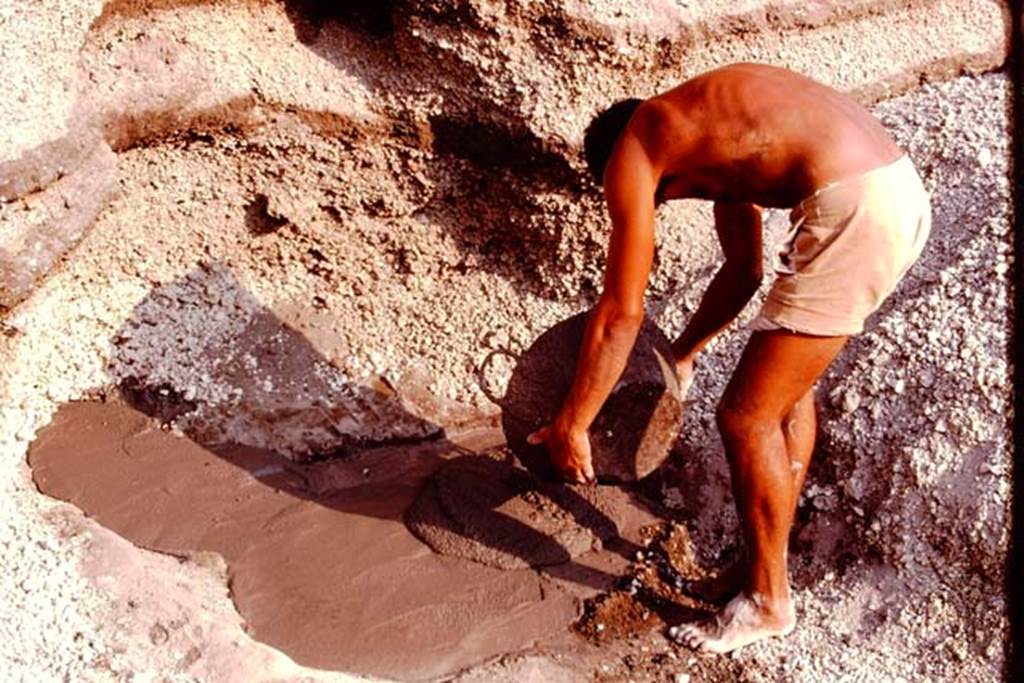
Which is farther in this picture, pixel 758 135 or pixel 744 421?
pixel 744 421

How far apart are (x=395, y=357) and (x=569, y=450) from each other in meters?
1.53

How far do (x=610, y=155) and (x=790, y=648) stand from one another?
4.90 feet

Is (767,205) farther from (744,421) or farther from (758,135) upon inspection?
(744,421)

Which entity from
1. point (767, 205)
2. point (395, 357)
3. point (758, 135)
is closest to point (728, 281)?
point (767, 205)

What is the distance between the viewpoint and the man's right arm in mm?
3480

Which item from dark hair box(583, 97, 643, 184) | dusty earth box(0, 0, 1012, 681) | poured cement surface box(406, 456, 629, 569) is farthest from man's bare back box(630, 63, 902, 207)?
poured cement surface box(406, 456, 629, 569)

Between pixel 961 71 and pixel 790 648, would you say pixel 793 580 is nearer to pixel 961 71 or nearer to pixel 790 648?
pixel 790 648

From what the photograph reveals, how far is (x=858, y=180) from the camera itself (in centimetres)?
289

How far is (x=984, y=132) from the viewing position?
421 centimetres

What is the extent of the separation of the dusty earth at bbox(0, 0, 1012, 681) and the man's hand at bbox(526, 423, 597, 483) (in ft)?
1.75

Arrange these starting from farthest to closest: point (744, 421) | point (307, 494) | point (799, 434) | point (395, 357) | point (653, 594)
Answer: point (395, 357)
point (307, 494)
point (653, 594)
point (799, 434)
point (744, 421)

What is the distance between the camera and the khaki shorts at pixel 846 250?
2.90 metres

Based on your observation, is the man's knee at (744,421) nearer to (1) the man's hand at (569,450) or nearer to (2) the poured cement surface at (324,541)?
(1) the man's hand at (569,450)

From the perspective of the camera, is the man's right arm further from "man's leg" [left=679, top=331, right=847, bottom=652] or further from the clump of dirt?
the clump of dirt
